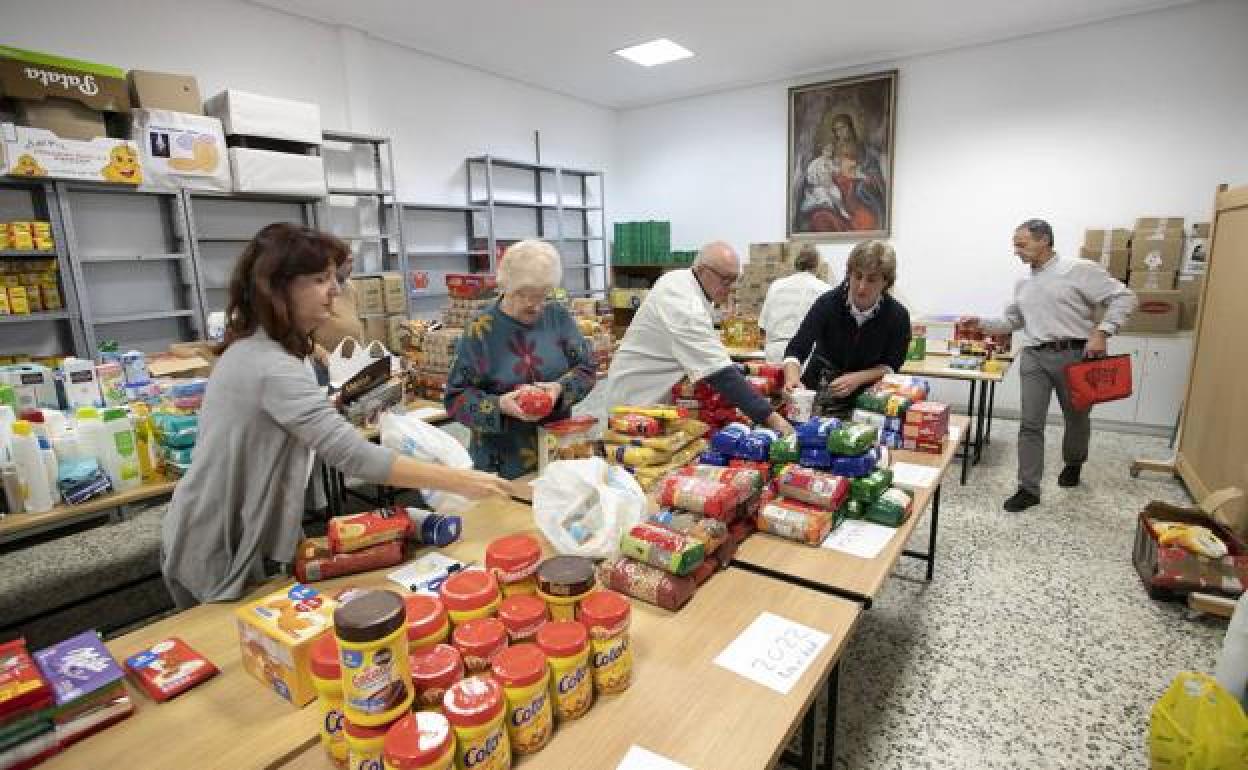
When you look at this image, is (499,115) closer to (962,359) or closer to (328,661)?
(962,359)

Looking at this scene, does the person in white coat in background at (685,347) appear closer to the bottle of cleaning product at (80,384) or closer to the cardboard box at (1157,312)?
the bottle of cleaning product at (80,384)

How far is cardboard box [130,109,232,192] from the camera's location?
405 centimetres

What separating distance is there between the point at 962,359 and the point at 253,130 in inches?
220

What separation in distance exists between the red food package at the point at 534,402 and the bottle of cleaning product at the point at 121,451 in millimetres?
1583

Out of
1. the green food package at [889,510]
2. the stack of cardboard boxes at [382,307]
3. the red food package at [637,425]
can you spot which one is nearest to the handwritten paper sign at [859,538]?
the green food package at [889,510]

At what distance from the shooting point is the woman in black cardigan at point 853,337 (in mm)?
2688

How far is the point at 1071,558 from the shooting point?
331 cm

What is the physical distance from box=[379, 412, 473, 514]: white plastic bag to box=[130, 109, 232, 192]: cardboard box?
3710mm

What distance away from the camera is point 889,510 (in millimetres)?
1741

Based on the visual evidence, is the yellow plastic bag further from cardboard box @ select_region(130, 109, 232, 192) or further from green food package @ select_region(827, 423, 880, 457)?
cardboard box @ select_region(130, 109, 232, 192)

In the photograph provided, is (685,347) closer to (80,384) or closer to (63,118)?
(80,384)

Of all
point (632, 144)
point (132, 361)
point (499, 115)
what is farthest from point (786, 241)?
point (132, 361)

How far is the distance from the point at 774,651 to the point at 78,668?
4.18 feet

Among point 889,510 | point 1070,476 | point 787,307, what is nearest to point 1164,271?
point 1070,476
